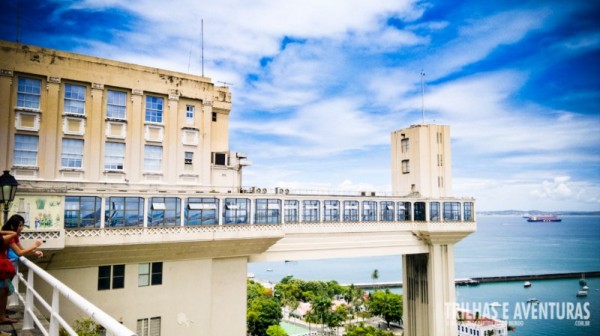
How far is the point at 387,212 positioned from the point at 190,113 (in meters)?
14.3

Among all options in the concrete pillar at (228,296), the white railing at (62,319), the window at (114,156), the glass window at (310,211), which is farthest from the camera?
the glass window at (310,211)

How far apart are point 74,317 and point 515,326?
75.2 metres

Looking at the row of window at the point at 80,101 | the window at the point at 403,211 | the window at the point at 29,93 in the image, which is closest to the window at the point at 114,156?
the row of window at the point at 80,101

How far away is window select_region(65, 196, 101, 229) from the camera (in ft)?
54.2

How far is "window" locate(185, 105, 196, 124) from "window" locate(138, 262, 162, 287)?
869 centimetres

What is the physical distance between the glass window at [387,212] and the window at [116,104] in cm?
1683

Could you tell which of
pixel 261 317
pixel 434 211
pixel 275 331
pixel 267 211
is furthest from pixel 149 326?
pixel 261 317

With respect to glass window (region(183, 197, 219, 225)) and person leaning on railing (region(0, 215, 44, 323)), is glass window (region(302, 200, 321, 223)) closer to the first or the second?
glass window (region(183, 197, 219, 225))

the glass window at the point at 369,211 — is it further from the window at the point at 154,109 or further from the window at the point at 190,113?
the window at the point at 154,109

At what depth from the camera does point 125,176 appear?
2167 cm

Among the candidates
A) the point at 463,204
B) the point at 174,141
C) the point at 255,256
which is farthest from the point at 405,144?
the point at 174,141

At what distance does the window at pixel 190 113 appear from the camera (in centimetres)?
2383

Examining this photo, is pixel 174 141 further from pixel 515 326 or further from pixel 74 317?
pixel 515 326

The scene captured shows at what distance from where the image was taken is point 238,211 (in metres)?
20.7
